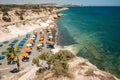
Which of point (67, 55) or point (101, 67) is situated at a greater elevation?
point (67, 55)

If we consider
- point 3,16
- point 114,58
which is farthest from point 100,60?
point 3,16

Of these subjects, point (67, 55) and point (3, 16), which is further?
point (3, 16)

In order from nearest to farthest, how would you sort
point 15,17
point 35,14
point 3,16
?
point 3,16, point 15,17, point 35,14

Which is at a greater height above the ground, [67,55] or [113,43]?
[67,55]

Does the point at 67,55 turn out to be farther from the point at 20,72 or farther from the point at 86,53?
the point at 86,53

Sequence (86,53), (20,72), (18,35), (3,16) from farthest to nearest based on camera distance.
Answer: (3,16) < (18,35) < (86,53) < (20,72)

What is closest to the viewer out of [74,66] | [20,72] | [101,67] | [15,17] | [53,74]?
[53,74]

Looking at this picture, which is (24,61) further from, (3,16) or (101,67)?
(3,16)

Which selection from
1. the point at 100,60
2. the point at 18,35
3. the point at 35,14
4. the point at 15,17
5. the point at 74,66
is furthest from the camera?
the point at 35,14

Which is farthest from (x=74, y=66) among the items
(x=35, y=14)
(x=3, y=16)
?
(x=35, y=14)
